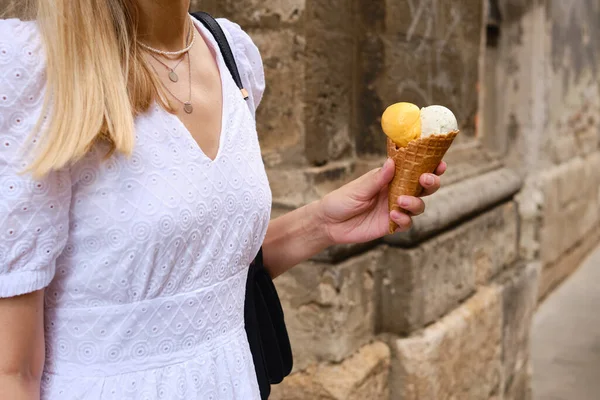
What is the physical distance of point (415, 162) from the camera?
1.50m

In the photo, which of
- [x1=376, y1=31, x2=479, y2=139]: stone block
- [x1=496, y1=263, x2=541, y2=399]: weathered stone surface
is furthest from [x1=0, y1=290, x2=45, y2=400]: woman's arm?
[x1=496, y1=263, x2=541, y2=399]: weathered stone surface

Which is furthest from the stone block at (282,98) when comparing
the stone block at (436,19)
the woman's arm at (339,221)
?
the woman's arm at (339,221)

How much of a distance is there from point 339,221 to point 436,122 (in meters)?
0.30

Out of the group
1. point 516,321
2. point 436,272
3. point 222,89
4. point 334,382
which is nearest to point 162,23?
point 222,89

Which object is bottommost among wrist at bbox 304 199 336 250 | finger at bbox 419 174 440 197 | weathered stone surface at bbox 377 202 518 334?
weathered stone surface at bbox 377 202 518 334

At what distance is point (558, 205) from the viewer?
680cm

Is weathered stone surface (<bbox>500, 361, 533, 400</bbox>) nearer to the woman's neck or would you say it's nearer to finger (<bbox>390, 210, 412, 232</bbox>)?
finger (<bbox>390, 210, 412, 232</bbox>)

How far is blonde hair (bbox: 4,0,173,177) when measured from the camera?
3.42 ft

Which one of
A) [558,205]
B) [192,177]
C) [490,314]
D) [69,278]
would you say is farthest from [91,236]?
[558,205]

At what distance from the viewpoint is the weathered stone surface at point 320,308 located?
253cm

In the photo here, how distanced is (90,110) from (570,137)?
7004mm

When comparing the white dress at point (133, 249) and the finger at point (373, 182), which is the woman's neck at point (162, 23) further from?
the finger at point (373, 182)

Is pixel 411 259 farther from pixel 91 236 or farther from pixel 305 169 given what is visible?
pixel 91 236

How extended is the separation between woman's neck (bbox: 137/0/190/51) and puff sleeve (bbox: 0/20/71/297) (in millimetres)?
231
